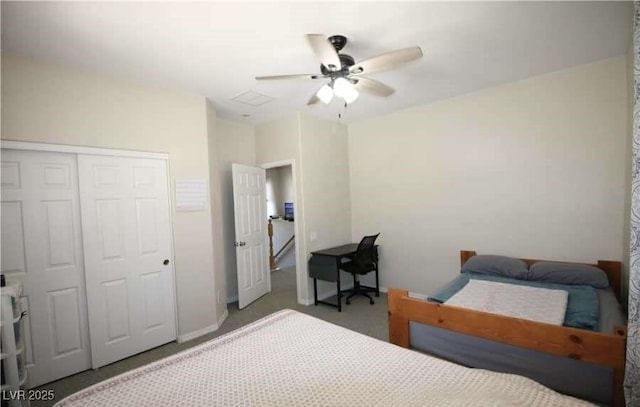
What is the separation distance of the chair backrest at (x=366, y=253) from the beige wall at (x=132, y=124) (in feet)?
6.10

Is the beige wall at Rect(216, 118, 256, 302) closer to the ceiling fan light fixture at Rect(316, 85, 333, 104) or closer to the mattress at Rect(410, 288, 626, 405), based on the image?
the ceiling fan light fixture at Rect(316, 85, 333, 104)

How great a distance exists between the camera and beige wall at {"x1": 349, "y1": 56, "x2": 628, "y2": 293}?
2.82 meters

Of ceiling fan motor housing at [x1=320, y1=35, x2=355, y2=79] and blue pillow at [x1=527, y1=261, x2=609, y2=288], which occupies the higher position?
ceiling fan motor housing at [x1=320, y1=35, x2=355, y2=79]

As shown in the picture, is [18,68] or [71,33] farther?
[18,68]

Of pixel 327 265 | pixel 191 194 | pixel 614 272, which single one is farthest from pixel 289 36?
pixel 614 272

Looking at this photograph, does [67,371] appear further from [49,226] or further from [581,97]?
[581,97]

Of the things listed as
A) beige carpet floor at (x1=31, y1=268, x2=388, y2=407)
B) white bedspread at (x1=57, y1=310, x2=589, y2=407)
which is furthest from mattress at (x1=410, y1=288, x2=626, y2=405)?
beige carpet floor at (x1=31, y1=268, x2=388, y2=407)

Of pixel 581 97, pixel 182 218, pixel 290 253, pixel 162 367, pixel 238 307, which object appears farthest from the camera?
pixel 290 253

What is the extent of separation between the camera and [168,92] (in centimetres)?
299

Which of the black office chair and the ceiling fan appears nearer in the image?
the ceiling fan

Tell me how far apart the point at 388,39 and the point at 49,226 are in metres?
3.14

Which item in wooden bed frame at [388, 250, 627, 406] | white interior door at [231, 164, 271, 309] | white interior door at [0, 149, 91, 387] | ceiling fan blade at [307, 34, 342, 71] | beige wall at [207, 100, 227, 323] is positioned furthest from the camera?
white interior door at [231, 164, 271, 309]

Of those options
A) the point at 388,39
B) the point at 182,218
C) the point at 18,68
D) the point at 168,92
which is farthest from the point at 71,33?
the point at 388,39

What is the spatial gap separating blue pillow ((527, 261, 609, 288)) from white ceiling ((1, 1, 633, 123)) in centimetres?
199
